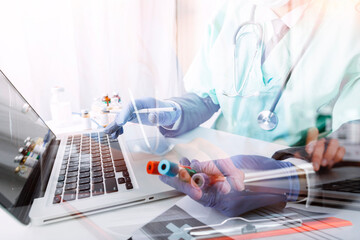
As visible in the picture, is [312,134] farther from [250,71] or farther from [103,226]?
[103,226]

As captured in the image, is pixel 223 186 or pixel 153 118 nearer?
pixel 223 186

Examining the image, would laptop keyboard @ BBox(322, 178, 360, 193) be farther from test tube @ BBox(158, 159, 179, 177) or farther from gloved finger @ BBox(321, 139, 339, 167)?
test tube @ BBox(158, 159, 179, 177)

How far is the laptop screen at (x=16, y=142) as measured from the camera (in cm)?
26

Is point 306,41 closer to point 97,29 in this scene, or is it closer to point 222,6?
point 222,6

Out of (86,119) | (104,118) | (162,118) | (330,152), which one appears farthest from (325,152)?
(86,119)

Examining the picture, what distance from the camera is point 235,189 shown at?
257 millimetres

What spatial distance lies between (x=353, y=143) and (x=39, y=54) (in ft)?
2.42

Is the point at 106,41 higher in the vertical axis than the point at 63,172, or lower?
higher

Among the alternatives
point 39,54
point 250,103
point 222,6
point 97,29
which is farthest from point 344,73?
point 39,54

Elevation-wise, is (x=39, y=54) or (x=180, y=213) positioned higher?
(x=39, y=54)

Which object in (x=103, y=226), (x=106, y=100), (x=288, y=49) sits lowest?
(x=103, y=226)

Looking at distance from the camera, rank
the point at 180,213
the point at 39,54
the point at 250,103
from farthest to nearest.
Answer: the point at 39,54, the point at 250,103, the point at 180,213

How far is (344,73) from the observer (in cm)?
36

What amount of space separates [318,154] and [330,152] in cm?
2
